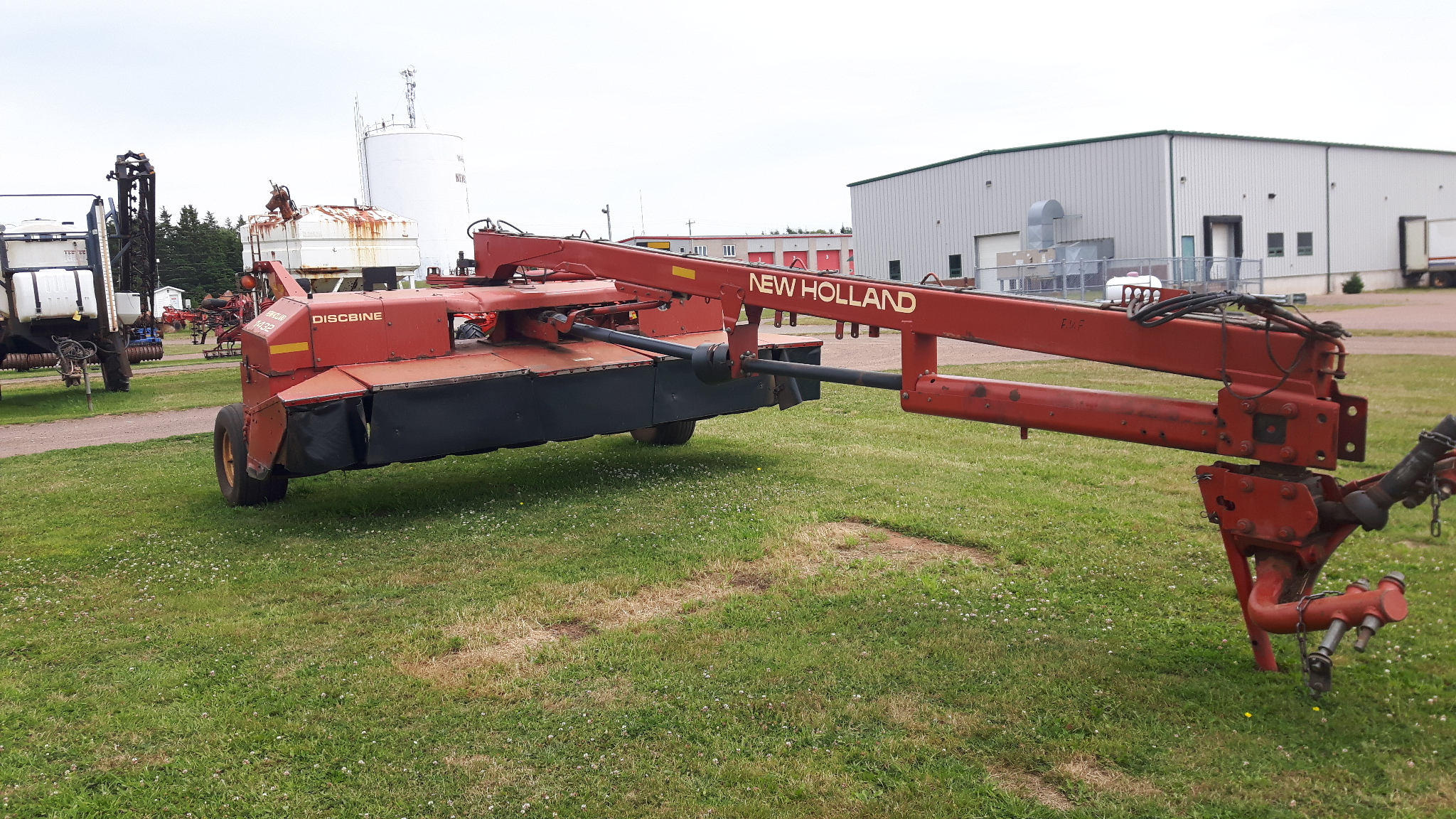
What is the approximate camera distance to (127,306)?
725 inches

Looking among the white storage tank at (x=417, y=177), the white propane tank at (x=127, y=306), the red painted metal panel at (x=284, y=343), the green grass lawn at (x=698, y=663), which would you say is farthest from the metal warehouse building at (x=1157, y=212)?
the red painted metal panel at (x=284, y=343)

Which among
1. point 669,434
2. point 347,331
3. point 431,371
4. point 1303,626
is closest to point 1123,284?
point 1303,626

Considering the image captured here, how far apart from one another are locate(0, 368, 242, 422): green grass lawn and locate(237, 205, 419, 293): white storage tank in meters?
2.29

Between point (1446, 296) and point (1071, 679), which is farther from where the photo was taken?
point (1446, 296)

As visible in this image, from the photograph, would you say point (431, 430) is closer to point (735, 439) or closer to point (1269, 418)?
point (735, 439)

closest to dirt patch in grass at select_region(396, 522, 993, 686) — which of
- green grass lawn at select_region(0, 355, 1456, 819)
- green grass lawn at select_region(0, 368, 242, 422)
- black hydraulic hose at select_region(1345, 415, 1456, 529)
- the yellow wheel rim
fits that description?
green grass lawn at select_region(0, 355, 1456, 819)

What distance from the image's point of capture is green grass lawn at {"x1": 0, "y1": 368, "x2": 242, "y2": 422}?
16.1 m

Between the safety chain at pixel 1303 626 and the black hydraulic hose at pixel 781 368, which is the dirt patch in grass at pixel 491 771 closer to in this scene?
the black hydraulic hose at pixel 781 368

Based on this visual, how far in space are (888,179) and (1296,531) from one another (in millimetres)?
Answer: 37663

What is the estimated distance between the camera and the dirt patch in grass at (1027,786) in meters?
3.49

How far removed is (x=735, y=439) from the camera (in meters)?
10.8

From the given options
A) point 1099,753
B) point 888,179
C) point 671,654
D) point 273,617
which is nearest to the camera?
point 1099,753

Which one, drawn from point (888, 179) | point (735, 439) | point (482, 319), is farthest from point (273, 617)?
point (888, 179)

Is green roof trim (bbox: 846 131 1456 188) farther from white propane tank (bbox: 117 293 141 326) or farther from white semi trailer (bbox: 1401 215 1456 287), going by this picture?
white propane tank (bbox: 117 293 141 326)
